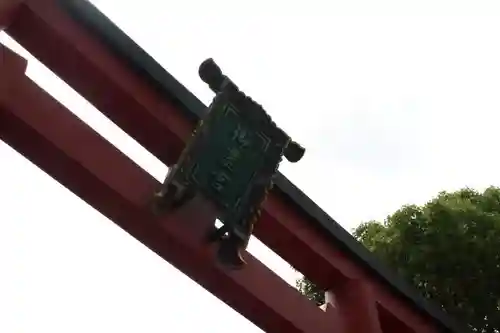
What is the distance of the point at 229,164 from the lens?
2.64 m

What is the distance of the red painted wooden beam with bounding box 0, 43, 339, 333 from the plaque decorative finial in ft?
0.32

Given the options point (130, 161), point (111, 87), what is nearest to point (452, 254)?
point (130, 161)

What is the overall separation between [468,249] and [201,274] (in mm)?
3358

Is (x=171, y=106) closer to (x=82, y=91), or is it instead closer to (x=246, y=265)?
(x=82, y=91)

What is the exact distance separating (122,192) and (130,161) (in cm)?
16

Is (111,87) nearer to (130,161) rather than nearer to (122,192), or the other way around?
(130,161)

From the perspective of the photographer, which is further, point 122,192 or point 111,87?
point 111,87

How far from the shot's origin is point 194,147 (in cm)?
252

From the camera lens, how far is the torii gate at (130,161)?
2350 millimetres

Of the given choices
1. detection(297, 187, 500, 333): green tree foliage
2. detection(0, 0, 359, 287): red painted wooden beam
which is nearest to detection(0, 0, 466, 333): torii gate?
detection(0, 0, 359, 287): red painted wooden beam

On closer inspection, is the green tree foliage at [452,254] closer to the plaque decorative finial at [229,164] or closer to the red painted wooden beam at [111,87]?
the red painted wooden beam at [111,87]

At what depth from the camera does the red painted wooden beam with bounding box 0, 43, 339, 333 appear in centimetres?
231

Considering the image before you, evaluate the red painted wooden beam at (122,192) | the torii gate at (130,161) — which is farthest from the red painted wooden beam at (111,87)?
the red painted wooden beam at (122,192)

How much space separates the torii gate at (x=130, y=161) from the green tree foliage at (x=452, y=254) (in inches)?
89.2
